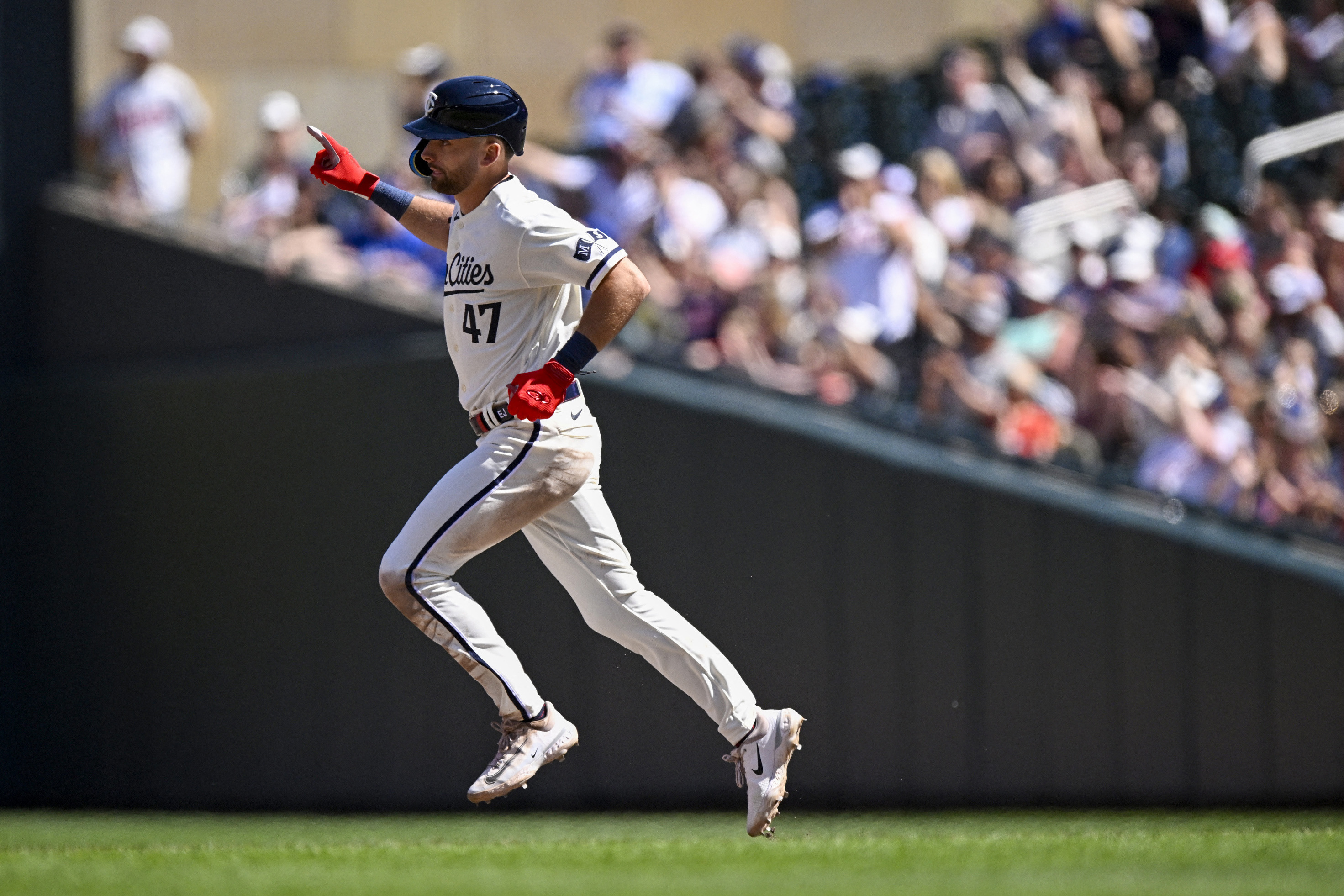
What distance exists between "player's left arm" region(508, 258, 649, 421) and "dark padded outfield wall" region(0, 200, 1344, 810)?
272 cm

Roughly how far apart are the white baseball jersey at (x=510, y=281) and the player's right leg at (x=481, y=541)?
0.20m

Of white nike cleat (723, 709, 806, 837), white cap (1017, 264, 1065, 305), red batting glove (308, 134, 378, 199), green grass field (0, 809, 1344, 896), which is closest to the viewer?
green grass field (0, 809, 1344, 896)

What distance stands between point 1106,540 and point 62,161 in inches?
208

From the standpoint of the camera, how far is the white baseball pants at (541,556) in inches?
189

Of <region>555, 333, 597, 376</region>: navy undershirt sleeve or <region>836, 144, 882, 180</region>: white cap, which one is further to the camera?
<region>836, 144, 882, 180</region>: white cap

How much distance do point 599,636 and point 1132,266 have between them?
356 centimetres

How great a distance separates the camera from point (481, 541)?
4.83 meters

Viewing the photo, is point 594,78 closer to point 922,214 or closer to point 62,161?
point 922,214

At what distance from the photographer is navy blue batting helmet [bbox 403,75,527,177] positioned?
4789mm

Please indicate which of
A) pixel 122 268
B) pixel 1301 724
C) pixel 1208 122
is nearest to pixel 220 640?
pixel 122 268

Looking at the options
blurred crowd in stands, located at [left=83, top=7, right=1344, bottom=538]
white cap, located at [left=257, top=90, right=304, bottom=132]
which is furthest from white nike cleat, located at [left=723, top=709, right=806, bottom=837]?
white cap, located at [left=257, top=90, right=304, bottom=132]

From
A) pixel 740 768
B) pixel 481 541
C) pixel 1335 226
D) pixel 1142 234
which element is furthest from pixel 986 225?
pixel 481 541

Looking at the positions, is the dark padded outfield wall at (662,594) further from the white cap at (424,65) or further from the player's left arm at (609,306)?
the player's left arm at (609,306)

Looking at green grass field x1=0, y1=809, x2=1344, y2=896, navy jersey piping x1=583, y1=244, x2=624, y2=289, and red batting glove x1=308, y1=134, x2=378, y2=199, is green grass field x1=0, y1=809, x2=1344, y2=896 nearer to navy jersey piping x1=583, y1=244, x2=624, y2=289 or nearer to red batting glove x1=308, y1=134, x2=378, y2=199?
navy jersey piping x1=583, y1=244, x2=624, y2=289
